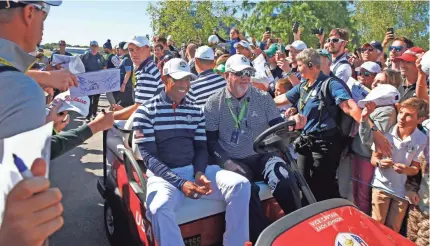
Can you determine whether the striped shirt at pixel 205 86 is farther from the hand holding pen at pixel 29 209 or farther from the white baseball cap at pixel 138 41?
the hand holding pen at pixel 29 209

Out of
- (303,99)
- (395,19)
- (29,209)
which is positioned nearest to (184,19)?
(395,19)

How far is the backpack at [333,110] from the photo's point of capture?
3.39 m

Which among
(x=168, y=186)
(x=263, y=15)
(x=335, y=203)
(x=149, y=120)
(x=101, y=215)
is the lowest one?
(x=101, y=215)

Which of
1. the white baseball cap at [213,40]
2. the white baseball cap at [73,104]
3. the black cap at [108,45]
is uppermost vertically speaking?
the white baseball cap at [213,40]

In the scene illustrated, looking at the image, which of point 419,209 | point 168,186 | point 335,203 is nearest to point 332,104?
point 419,209

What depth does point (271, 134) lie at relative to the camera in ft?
7.81

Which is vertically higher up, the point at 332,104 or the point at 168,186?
the point at 332,104

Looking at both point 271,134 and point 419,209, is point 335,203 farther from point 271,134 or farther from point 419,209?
point 419,209

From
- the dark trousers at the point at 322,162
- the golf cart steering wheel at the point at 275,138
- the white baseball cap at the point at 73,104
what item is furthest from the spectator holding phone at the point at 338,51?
the white baseball cap at the point at 73,104

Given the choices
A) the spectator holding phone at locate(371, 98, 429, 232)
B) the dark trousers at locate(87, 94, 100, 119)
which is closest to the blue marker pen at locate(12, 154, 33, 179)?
the spectator holding phone at locate(371, 98, 429, 232)

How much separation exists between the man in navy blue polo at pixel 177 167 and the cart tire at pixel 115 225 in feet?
1.84

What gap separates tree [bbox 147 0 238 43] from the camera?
19.9 metres

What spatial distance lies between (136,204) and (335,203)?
62.9 inches

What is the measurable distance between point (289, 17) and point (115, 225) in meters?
28.5
